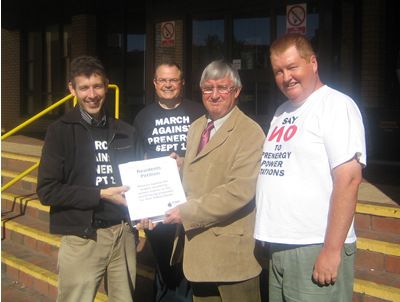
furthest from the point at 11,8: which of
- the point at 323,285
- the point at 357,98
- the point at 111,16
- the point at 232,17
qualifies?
the point at 323,285

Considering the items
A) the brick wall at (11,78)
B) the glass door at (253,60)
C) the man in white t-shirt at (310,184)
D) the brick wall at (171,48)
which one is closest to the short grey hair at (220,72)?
the man in white t-shirt at (310,184)

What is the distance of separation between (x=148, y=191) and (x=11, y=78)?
39.7ft

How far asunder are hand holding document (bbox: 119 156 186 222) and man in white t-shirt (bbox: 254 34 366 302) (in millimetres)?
616

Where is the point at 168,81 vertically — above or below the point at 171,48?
below

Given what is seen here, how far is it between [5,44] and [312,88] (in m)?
13.0

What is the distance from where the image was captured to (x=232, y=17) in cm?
749

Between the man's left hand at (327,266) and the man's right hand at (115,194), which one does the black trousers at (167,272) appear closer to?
the man's right hand at (115,194)

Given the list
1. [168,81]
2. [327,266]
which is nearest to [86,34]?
[168,81]

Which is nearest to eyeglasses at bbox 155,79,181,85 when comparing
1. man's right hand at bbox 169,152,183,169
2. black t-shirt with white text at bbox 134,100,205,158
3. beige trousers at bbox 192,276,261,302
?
black t-shirt with white text at bbox 134,100,205,158

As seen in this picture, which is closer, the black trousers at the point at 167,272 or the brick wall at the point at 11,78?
the black trousers at the point at 167,272

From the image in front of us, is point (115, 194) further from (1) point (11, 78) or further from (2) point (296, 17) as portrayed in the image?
(1) point (11, 78)

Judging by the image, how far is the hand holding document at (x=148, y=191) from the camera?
271 centimetres

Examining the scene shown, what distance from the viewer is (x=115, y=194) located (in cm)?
269

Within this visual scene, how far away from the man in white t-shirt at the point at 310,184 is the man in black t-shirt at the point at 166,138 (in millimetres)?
1156
